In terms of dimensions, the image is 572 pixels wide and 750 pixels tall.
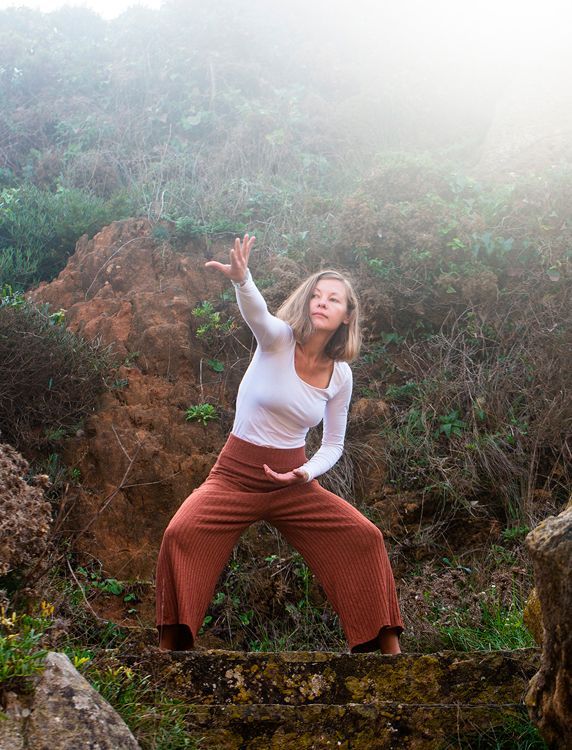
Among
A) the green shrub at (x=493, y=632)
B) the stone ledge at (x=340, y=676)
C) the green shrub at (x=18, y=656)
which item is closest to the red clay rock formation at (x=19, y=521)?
the green shrub at (x=18, y=656)

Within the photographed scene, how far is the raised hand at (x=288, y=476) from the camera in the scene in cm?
365

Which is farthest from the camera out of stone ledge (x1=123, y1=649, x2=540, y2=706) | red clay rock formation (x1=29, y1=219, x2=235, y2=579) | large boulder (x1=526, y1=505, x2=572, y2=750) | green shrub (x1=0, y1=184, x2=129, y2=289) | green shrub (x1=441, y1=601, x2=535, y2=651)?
green shrub (x1=0, y1=184, x2=129, y2=289)

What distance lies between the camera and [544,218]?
24.8ft

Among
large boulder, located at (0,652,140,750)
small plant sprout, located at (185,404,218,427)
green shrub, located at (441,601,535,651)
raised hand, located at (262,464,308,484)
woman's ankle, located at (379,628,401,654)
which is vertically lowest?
green shrub, located at (441,601,535,651)

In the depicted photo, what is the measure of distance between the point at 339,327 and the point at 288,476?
93 cm

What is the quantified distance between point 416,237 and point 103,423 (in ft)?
10.9

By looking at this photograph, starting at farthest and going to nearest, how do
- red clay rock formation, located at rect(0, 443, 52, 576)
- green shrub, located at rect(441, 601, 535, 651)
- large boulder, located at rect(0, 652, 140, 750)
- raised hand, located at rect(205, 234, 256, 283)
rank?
green shrub, located at rect(441, 601, 535, 651)
raised hand, located at rect(205, 234, 256, 283)
red clay rock formation, located at rect(0, 443, 52, 576)
large boulder, located at rect(0, 652, 140, 750)

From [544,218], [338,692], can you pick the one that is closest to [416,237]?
[544,218]

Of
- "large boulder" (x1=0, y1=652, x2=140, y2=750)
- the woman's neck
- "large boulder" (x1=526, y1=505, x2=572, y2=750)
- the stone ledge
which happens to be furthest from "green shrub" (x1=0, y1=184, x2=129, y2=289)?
"large boulder" (x1=526, y1=505, x2=572, y2=750)

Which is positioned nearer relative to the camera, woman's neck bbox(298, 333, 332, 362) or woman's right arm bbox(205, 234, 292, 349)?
woman's right arm bbox(205, 234, 292, 349)

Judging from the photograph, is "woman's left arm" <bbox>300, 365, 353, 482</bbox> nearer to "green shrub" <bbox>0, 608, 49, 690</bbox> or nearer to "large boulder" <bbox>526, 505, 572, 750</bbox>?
"large boulder" <bbox>526, 505, 572, 750</bbox>

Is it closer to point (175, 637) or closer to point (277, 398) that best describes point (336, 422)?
point (277, 398)

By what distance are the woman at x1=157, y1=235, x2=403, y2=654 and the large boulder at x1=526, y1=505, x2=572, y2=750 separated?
153cm

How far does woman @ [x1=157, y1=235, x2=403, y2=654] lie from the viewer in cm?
361
